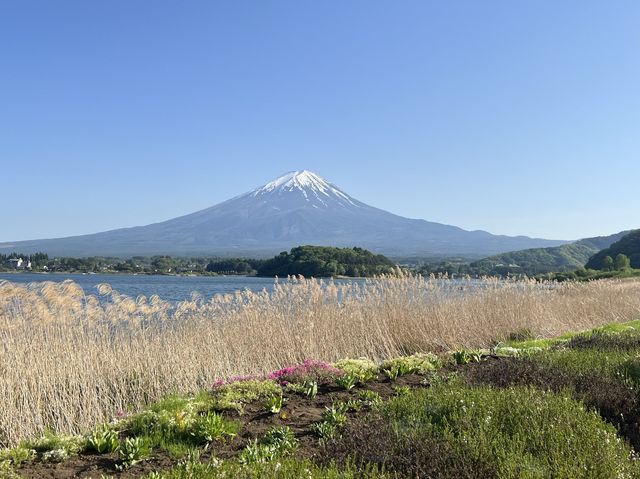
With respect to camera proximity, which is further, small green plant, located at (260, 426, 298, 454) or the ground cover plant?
small green plant, located at (260, 426, 298, 454)

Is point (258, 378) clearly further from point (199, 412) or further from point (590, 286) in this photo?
point (590, 286)

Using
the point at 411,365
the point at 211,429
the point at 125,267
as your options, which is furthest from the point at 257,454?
the point at 125,267

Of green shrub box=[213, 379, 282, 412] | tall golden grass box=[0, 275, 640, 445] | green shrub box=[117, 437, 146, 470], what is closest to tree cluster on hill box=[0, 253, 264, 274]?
tall golden grass box=[0, 275, 640, 445]

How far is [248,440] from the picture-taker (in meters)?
4.88

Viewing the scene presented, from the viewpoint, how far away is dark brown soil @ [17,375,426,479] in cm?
439

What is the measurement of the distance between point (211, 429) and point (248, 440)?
352 millimetres

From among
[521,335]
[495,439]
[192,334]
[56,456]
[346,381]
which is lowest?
[521,335]

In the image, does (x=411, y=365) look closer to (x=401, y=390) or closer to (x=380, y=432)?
(x=401, y=390)

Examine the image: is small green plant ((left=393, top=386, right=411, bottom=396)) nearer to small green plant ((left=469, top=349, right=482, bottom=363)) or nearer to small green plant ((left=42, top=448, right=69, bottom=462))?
small green plant ((left=469, top=349, right=482, bottom=363))

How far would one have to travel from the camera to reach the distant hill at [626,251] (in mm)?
75062

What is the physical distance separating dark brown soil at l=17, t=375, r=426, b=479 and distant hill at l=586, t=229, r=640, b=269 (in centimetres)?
7636

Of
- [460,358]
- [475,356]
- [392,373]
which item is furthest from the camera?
[475,356]

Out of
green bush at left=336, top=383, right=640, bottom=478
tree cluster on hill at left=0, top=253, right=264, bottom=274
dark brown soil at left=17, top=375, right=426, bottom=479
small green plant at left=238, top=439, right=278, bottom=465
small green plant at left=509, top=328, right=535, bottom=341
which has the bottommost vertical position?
small green plant at left=509, top=328, right=535, bottom=341

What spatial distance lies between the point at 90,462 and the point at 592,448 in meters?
3.67
